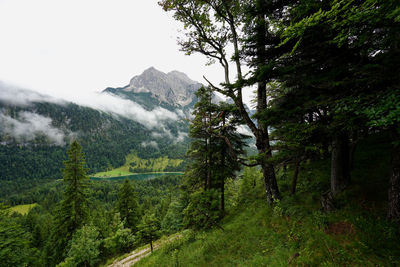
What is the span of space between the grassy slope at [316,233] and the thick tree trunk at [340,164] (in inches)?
11.6

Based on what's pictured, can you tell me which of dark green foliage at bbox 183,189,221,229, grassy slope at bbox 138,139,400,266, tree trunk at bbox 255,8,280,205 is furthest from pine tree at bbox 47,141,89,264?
tree trunk at bbox 255,8,280,205

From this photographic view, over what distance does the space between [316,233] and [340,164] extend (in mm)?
2935

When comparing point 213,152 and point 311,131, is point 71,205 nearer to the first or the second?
point 213,152

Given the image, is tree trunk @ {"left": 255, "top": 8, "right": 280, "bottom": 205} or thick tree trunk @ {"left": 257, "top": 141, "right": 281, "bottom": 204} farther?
thick tree trunk @ {"left": 257, "top": 141, "right": 281, "bottom": 204}

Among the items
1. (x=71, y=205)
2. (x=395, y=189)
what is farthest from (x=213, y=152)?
(x=71, y=205)

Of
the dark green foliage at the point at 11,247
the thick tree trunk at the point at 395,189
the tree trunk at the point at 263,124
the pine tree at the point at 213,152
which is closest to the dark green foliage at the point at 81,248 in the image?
the dark green foliage at the point at 11,247

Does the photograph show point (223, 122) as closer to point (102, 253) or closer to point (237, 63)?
point (237, 63)

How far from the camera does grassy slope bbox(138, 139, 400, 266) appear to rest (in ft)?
13.0

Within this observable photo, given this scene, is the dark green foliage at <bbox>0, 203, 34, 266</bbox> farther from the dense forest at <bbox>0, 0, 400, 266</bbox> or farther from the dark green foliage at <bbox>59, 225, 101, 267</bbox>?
the dark green foliage at <bbox>59, 225, 101, 267</bbox>

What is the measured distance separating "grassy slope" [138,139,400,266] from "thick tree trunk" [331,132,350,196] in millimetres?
294

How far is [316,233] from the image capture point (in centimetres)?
488

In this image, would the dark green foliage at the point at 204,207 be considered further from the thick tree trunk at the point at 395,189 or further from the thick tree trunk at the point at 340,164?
the thick tree trunk at the point at 395,189

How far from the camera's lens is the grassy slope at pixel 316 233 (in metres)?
3.96

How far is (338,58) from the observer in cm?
501
